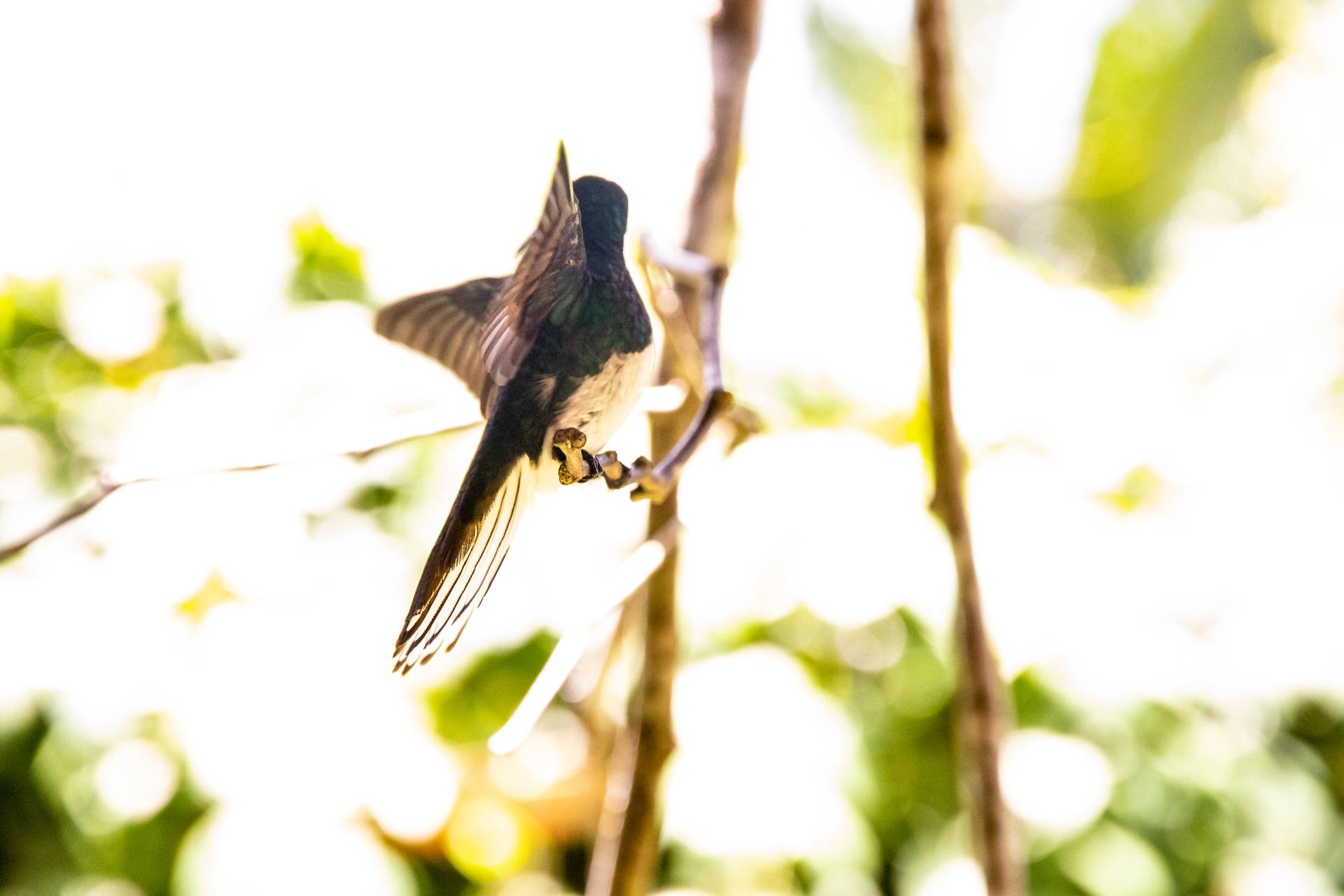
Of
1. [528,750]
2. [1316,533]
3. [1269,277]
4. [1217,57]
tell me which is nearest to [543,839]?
[528,750]

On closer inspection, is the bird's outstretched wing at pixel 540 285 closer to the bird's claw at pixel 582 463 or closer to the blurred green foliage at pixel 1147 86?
the bird's claw at pixel 582 463

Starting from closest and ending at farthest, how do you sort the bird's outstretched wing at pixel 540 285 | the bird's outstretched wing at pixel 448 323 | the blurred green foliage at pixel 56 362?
the bird's outstretched wing at pixel 540 285
the bird's outstretched wing at pixel 448 323
the blurred green foliage at pixel 56 362

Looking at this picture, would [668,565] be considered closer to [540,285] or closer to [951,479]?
[951,479]

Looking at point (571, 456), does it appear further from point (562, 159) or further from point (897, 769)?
point (897, 769)

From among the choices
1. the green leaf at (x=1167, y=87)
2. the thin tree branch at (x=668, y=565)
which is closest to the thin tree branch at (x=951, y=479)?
the thin tree branch at (x=668, y=565)

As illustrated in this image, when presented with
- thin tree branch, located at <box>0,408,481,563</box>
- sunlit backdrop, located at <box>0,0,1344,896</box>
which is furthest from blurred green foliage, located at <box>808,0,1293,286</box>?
thin tree branch, located at <box>0,408,481,563</box>

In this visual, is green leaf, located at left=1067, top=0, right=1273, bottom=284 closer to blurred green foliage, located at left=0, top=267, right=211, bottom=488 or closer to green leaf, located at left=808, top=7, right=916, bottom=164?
green leaf, located at left=808, top=7, right=916, bottom=164

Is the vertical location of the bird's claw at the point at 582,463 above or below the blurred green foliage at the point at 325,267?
above
